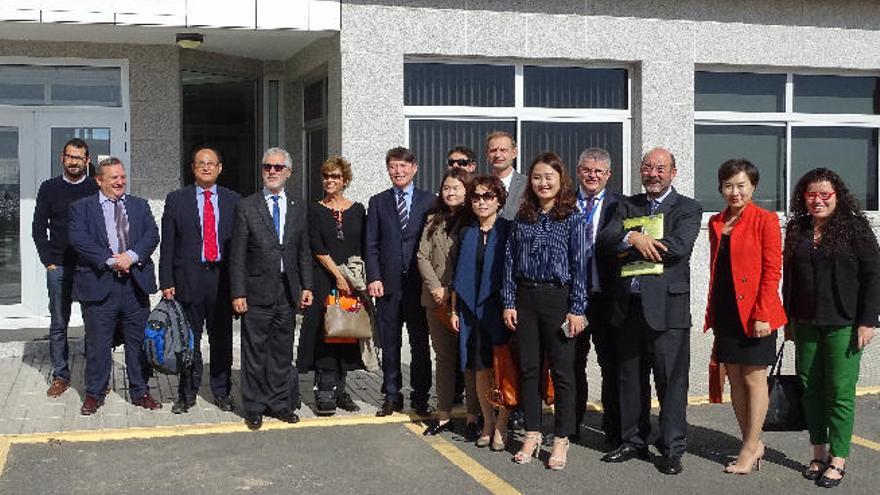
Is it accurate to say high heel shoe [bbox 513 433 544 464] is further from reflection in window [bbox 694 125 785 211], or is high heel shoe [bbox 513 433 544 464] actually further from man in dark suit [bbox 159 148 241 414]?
reflection in window [bbox 694 125 785 211]

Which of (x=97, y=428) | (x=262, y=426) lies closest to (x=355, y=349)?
(x=262, y=426)

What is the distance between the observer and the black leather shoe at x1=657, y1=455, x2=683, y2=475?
18.3 feet

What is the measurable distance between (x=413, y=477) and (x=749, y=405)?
6.38ft

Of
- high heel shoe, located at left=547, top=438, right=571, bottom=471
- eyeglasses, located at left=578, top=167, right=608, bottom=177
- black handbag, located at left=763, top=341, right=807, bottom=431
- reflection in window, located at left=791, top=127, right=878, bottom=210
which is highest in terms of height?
reflection in window, located at left=791, top=127, right=878, bottom=210

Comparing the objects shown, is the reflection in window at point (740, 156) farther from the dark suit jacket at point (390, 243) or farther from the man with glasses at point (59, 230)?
the man with glasses at point (59, 230)

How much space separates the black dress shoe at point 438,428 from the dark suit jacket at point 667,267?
144cm

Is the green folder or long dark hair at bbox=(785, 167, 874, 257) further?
the green folder

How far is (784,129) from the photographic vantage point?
37.6ft

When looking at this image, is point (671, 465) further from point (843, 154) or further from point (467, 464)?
point (843, 154)

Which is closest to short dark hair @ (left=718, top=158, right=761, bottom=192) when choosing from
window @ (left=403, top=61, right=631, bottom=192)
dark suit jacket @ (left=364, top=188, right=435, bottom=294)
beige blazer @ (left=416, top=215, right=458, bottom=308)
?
beige blazer @ (left=416, top=215, right=458, bottom=308)

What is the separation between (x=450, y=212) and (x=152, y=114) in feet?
18.0

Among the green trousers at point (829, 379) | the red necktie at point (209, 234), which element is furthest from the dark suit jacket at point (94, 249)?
the green trousers at point (829, 379)

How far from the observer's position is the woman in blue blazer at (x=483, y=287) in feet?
19.4

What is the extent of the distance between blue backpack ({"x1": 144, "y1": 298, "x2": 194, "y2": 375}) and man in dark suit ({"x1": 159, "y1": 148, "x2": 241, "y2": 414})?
11 centimetres
